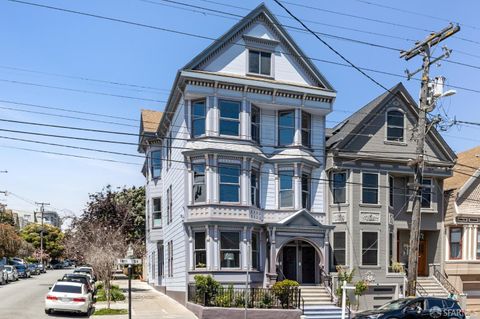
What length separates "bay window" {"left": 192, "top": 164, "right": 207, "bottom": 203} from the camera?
79.5 ft

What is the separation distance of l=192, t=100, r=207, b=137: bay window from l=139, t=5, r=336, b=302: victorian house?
49 millimetres

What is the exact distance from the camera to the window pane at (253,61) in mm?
25766

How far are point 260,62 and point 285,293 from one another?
11.6m

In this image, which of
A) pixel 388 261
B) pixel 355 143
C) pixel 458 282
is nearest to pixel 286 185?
pixel 355 143

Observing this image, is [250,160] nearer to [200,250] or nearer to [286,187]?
[286,187]

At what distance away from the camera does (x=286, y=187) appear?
26094mm

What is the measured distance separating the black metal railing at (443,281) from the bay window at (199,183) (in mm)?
14347

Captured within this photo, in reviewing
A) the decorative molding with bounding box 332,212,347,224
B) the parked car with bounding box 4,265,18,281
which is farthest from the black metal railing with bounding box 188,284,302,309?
the parked car with bounding box 4,265,18,281

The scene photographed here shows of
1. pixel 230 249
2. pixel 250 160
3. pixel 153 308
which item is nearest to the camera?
pixel 153 308

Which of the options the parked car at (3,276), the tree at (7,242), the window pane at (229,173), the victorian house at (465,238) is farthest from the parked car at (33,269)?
the victorian house at (465,238)

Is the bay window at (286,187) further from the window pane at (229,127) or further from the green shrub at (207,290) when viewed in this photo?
the green shrub at (207,290)

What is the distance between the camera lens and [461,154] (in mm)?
36188

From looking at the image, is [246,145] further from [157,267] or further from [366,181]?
[157,267]

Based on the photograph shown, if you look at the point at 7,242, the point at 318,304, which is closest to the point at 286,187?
the point at 318,304
